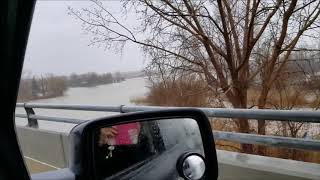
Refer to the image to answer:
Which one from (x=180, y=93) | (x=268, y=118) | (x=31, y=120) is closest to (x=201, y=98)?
(x=180, y=93)

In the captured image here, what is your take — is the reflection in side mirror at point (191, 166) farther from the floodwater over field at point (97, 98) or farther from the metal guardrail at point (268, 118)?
the floodwater over field at point (97, 98)

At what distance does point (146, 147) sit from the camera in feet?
5.53

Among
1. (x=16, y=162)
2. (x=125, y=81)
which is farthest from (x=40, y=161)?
(x=16, y=162)

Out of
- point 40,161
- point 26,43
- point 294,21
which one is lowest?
point 40,161

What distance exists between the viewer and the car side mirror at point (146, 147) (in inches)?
55.9

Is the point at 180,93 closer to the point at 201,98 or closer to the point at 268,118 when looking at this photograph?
the point at 201,98

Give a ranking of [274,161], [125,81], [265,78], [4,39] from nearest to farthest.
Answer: [4,39], [274,161], [125,81], [265,78]

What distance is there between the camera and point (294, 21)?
8.46 metres

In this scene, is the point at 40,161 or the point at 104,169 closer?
the point at 104,169

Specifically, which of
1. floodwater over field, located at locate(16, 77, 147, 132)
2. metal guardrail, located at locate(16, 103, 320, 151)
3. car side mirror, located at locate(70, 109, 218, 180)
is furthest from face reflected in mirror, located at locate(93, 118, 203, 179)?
floodwater over field, located at locate(16, 77, 147, 132)

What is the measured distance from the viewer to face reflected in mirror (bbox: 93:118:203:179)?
59.6 inches

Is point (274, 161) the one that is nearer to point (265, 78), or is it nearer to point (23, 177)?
point (23, 177)

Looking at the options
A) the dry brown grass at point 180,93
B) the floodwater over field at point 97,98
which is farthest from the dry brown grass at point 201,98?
the floodwater over field at point 97,98

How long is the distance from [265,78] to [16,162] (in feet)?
26.5
